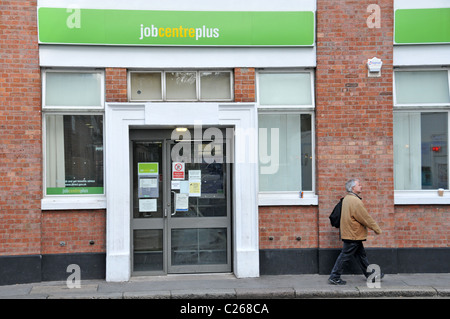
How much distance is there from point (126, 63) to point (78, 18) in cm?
114

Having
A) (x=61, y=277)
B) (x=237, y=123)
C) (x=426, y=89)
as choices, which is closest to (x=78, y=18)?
(x=237, y=123)

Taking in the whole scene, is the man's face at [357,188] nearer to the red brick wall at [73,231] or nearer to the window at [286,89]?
the window at [286,89]

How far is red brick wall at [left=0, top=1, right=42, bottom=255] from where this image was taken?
28.3 feet

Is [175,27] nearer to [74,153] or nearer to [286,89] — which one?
[286,89]

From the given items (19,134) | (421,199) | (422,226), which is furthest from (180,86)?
(422,226)

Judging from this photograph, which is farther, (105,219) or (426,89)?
(426,89)

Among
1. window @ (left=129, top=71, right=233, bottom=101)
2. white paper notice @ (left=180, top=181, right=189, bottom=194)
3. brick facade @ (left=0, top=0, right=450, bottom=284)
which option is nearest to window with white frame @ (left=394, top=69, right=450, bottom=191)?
brick facade @ (left=0, top=0, right=450, bottom=284)

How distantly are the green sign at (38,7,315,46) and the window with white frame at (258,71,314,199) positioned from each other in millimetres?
736

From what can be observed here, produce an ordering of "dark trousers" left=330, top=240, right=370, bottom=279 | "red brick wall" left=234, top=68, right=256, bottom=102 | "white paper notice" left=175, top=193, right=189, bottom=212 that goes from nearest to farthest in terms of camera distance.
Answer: "dark trousers" left=330, top=240, right=370, bottom=279
"red brick wall" left=234, top=68, right=256, bottom=102
"white paper notice" left=175, top=193, right=189, bottom=212

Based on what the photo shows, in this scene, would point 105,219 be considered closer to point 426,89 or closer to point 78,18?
point 78,18

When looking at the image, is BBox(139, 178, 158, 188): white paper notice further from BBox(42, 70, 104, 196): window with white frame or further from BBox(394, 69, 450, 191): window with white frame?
BBox(394, 69, 450, 191): window with white frame

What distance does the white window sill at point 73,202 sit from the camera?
8.74 metres

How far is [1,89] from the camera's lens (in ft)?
28.4

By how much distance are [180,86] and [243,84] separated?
3.87 ft
